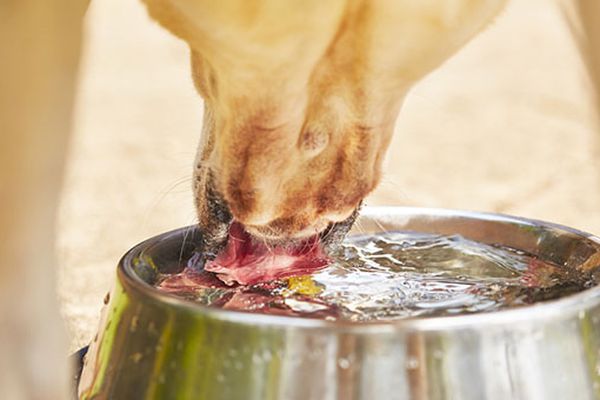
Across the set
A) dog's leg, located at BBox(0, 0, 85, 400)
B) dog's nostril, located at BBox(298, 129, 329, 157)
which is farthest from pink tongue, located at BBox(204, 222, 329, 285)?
dog's leg, located at BBox(0, 0, 85, 400)

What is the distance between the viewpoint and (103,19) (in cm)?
472

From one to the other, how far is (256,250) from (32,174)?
1.16 feet

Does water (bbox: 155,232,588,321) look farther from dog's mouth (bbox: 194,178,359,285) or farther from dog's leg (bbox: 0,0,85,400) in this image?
dog's leg (bbox: 0,0,85,400)

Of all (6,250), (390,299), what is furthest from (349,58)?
(6,250)

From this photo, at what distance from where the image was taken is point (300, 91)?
3.66 feet

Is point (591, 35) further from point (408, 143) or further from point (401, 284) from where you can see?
point (408, 143)

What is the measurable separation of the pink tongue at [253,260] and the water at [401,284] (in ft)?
0.04

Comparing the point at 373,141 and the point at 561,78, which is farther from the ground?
the point at 373,141

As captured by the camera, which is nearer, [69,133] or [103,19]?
[69,133]

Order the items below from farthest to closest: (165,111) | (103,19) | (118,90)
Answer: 1. (103,19)
2. (118,90)
3. (165,111)

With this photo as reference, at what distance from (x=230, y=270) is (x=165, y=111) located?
7.90 feet

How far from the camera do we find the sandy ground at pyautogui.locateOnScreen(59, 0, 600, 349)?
2375 millimetres

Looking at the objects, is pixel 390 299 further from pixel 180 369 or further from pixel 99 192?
pixel 99 192

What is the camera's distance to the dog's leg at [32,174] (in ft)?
2.92
